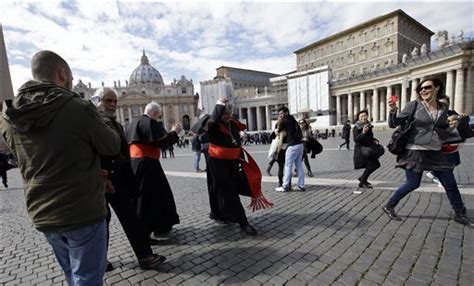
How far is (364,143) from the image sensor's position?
19.3ft

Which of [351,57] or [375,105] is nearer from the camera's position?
[375,105]

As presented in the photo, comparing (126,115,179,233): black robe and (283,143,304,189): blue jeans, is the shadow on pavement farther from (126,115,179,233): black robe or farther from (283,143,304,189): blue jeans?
(283,143,304,189): blue jeans

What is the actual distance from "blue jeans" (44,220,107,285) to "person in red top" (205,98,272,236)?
2084 mm

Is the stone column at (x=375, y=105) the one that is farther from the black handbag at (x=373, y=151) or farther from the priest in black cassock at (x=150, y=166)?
the priest in black cassock at (x=150, y=166)

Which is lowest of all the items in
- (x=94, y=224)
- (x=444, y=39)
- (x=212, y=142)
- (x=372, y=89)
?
(x=94, y=224)

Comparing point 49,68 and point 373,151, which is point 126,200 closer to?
point 49,68

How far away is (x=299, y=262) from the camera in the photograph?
2916mm

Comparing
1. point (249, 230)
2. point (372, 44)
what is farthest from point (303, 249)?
point (372, 44)

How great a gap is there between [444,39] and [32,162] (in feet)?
152

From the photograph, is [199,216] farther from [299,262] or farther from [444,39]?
[444,39]

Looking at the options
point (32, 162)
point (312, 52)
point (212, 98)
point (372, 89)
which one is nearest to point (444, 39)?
point (372, 89)

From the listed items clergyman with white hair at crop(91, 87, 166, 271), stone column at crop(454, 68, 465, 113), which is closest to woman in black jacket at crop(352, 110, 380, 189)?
clergyman with white hair at crop(91, 87, 166, 271)

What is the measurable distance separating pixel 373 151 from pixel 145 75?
118 metres

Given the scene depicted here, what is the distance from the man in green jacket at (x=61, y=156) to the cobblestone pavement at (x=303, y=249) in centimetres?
121
